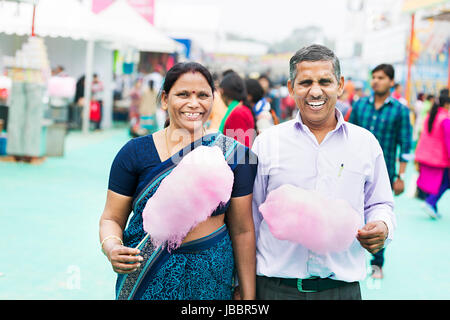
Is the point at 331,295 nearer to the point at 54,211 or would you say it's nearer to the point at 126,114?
the point at 54,211

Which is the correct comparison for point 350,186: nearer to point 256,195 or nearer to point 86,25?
point 256,195

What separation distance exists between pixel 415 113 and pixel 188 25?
24708mm

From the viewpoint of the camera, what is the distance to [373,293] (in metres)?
4.06

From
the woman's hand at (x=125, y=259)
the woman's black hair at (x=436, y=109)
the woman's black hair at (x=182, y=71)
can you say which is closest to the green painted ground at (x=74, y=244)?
the woman's black hair at (x=436, y=109)

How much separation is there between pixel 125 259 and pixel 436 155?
5831 mm

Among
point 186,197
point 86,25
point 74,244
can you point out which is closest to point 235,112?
point 74,244

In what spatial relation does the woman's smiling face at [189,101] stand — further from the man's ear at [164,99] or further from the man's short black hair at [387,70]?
the man's short black hair at [387,70]

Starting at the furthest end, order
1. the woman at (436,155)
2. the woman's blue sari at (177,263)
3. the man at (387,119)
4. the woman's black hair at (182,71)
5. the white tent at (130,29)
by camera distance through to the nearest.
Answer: the white tent at (130,29) < the woman at (436,155) < the man at (387,119) < the woman's black hair at (182,71) < the woman's blue sari at (177,263)

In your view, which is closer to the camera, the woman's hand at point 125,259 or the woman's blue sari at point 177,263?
the woman's hand at point 125,259

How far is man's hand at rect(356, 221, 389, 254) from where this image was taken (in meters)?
1.77

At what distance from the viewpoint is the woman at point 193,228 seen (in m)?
1.83

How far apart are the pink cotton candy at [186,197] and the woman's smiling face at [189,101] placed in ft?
0.58

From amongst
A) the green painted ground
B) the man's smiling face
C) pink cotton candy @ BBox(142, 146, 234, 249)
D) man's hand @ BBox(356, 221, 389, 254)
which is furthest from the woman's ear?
the green painted ground

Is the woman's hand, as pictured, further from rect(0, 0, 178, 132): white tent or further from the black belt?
rect(0, 0, 178, 132): white tent
